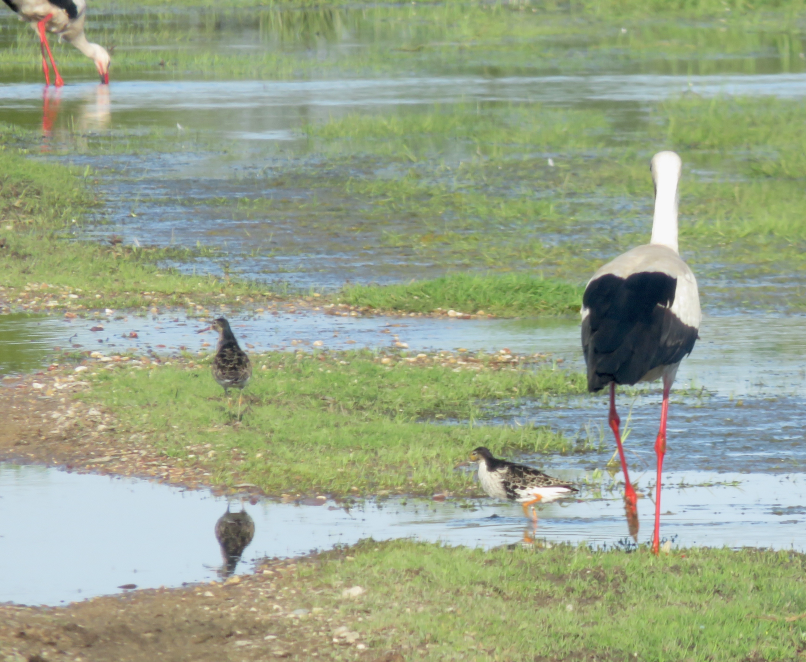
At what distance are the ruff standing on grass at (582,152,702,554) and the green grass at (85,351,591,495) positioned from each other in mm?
1228

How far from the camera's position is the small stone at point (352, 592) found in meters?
6.19

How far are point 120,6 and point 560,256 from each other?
3200 cm

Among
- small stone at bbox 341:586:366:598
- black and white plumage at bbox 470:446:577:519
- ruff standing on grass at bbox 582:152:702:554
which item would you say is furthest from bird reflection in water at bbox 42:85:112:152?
small stone at bbox 341:586:366:598

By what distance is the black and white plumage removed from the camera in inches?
291

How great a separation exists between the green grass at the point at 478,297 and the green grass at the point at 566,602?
5.76 m

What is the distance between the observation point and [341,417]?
9.22 meters

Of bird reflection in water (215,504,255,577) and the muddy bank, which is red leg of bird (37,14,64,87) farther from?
the muddy bank

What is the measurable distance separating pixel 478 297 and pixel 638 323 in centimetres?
533

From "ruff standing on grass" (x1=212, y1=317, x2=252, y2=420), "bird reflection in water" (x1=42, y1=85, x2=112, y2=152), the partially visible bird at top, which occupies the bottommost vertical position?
"ruff standing on grass" (x1=212, y1=317, x2=252, y2=420)

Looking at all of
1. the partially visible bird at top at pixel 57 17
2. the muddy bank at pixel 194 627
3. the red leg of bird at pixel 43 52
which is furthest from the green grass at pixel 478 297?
the partially visible bird at top at pixel 57 17

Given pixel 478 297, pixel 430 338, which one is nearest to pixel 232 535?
pixel 430 338

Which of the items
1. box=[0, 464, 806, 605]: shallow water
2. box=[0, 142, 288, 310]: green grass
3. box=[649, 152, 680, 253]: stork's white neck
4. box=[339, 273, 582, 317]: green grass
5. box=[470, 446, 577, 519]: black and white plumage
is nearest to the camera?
box=[0, 464, 806, 605]: shallow water

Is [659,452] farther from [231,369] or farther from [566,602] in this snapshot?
[231,369]

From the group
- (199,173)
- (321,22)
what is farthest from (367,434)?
(321,22)
